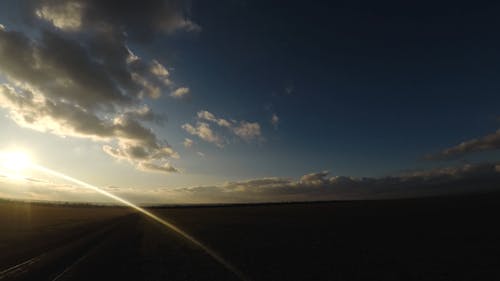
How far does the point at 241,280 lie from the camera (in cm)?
1606

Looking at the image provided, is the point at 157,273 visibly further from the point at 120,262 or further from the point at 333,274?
the point at 333,274

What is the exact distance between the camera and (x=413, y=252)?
22047mm

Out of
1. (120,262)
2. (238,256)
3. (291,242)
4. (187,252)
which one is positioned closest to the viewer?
(120,262)

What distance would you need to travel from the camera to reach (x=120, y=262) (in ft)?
68.2

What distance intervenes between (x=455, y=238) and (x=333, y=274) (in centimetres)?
1603

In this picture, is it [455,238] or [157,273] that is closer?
[157,273]

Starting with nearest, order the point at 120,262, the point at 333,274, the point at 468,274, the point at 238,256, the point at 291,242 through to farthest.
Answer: the point at 468,274 < the point at 333,274 < the point at 120,262 < the point at 238,256 < the point at 291,242

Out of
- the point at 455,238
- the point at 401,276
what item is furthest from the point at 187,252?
the point at 455,238

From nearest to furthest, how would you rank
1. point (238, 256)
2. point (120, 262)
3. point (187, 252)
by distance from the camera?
1. point (120, 262)
2. point (238, 256)
3. point (187, 252)

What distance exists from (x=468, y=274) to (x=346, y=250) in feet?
29.5

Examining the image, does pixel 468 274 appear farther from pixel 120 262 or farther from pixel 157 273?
pixel 120 262

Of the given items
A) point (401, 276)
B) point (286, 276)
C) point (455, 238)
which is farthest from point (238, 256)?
point (455, 238)

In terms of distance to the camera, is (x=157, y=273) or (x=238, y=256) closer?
(x=157, y=273)

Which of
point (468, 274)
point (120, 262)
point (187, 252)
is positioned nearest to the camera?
point (468, 274)
